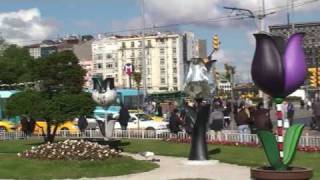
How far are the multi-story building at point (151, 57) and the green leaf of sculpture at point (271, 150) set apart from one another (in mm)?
158172

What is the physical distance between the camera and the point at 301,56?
1377 centimetres

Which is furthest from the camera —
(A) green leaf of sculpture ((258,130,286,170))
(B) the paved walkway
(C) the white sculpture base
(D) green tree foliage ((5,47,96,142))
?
(D) green tree foliage ((5,47,96,142))

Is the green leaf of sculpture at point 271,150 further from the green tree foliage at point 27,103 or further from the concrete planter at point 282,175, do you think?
the green tree foliage at point 27,103

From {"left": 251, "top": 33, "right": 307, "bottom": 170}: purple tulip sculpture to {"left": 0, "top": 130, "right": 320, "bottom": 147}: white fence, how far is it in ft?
32.5

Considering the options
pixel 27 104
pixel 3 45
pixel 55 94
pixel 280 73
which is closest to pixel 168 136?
pixel 55 94

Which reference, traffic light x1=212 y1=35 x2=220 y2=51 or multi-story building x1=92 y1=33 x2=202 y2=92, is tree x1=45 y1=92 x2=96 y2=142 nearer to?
traffic light x1=212 y1=35 x2=220 y2=51

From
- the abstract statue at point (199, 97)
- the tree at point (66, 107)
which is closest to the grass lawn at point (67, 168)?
the abstract statue at point (199, 97)

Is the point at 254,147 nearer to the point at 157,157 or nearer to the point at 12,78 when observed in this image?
the point at 157,157

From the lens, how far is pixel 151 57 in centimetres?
18212

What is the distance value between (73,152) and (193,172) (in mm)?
3793

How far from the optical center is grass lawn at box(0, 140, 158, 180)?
57.7 ft

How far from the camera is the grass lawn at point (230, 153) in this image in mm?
19312

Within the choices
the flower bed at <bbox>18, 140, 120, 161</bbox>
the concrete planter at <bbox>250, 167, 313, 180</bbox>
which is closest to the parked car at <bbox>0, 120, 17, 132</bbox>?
the flower bed at <bbox>18, 140, 120, 161</bbox>

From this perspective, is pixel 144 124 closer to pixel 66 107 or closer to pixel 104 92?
pixel 104 92
